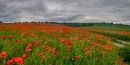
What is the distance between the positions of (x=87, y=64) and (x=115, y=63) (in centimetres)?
146

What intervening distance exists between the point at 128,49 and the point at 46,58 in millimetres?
9291

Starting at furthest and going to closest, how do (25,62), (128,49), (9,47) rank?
(128,49) < (9,47) < (25,62)

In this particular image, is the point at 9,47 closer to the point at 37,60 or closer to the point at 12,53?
the point at 12,53

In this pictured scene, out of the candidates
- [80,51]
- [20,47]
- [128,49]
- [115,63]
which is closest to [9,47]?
[20,47]

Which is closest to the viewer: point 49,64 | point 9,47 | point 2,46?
point 49,64

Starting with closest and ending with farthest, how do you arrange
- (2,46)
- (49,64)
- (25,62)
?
1. (25,62)
2. (49,64)
3. (2,46)

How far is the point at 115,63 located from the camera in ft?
27.8

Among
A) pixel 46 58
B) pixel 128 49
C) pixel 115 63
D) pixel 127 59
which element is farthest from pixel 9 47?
pixel 128 49

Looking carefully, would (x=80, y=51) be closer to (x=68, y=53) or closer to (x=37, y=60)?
(x=68, y=53)

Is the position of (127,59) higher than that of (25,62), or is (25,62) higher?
(25,62)

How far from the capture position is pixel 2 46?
27.4 ft

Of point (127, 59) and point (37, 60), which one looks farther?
point (127, 59)

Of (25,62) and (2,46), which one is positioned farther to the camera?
(2,46)

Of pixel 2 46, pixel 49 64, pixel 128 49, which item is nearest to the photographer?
pixel 49 64
